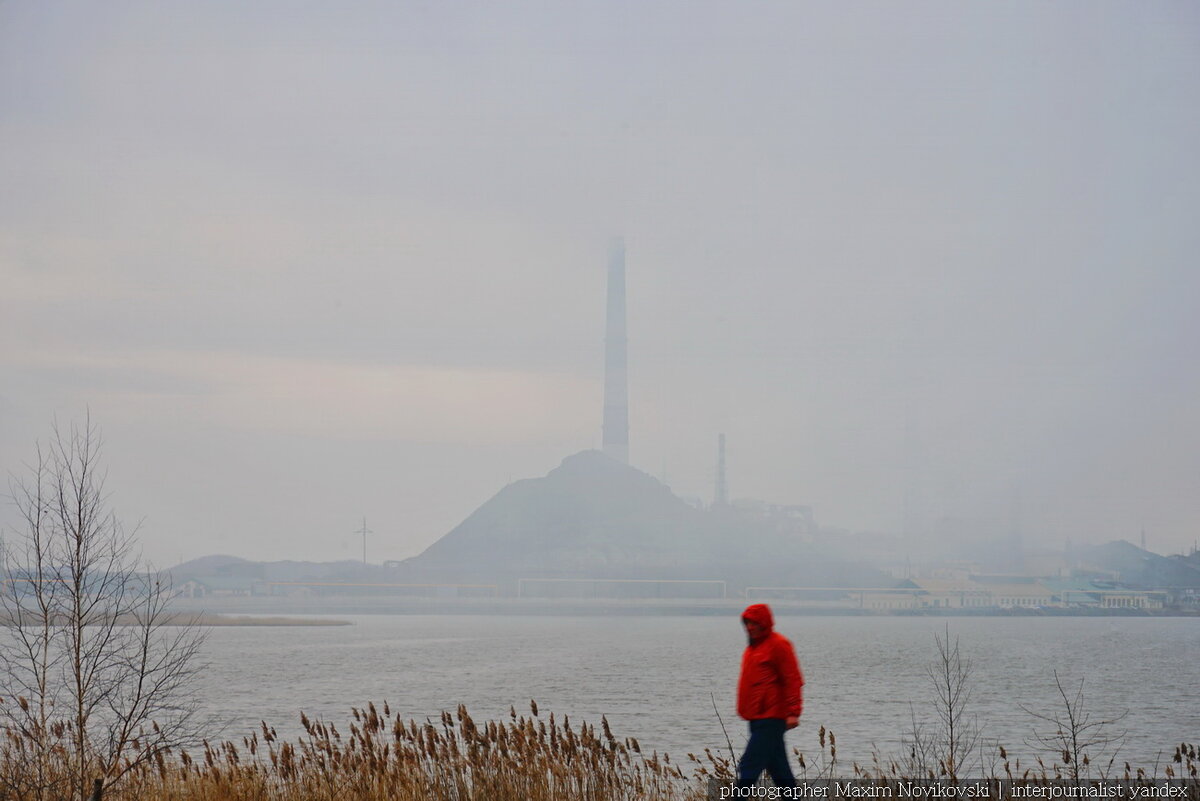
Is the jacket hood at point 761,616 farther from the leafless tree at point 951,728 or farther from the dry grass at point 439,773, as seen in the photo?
the dry grass at point 439,773

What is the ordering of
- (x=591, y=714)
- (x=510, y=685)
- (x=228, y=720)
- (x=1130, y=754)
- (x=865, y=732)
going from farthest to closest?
(x=510, y=685)
(x=591, y=714)
(x=228, y=720)
(x=865, y=732)
(x=1130, y=754)

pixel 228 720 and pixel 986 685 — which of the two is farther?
pixel 986 685

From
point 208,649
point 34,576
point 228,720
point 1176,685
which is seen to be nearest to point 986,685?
point 1176,685

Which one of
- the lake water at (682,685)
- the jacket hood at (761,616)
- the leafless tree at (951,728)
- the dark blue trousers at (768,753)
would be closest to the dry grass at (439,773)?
the dark blue trousers at (768,753)

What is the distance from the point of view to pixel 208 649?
479 feet

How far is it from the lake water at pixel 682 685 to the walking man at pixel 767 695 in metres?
16.5

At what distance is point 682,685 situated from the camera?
81.3m

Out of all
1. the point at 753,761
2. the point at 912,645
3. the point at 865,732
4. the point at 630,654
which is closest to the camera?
the point at 753,761

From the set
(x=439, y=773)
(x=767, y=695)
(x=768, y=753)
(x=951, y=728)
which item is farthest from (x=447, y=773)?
(x=951, y=728)

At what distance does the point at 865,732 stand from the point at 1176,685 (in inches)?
2027

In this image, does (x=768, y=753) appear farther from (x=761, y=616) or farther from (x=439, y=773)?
(x=439, y=773)

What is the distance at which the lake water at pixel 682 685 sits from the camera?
167ft

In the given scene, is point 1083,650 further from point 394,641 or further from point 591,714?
point 591,714

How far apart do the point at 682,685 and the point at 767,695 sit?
72648 millimetres
